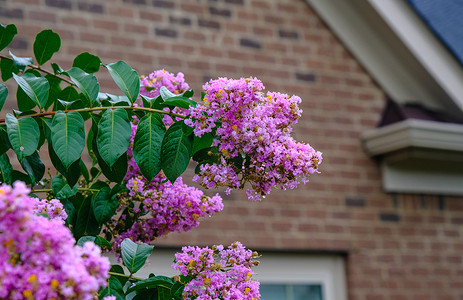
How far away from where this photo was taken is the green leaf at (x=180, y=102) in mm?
1399

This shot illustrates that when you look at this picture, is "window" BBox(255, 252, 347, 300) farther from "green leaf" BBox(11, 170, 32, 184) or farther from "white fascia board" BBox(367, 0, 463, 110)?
"green leaf" BBox(11, 170, 32, 184)

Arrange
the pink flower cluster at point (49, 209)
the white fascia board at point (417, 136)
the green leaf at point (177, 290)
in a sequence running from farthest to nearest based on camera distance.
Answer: the white fascia board at point (417, 136) → the green leaf at point (177, 290) → the pink flower cluster at point (49, 209)

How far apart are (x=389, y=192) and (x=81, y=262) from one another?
356cm

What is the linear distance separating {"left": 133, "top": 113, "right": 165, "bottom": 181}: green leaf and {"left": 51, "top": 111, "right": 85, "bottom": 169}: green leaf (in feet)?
0.36

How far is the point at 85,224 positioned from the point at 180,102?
38 cm

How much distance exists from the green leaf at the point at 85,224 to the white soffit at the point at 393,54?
9.86 ft

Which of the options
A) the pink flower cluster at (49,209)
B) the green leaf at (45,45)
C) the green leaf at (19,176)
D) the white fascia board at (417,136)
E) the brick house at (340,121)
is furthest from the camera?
the white fascia board at (417,136)

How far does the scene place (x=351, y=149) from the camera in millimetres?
4230

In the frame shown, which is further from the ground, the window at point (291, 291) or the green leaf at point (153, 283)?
the window at point (291, 291)

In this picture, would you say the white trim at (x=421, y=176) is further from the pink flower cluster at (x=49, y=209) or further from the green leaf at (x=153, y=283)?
the pink flower cluster at (x=49, y=209)

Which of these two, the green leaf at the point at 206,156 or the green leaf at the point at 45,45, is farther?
the green leaf at the point at 45,45

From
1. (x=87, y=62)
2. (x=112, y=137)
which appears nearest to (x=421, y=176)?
(x=87, y=62)

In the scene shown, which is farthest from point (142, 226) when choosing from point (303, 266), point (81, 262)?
point (303, 266)

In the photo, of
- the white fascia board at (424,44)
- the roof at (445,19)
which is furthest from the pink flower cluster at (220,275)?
the roof at (445,19)
